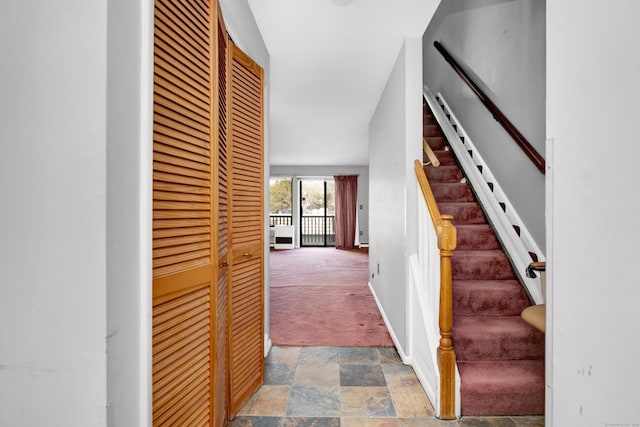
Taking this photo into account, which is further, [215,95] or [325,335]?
[325,335]

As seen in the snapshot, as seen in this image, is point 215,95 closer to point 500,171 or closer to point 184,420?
point 184,420

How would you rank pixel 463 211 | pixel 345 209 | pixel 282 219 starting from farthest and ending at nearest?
pixel 282 219 < pixel 345 209 < pixel 463 211

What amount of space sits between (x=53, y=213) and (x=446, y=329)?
179 cm

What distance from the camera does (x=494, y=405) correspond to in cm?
178

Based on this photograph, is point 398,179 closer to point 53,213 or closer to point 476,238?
point 476,238

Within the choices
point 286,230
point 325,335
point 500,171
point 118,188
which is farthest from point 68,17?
point 286,230

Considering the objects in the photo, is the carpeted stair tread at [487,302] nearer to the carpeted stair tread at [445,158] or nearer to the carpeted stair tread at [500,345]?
the carpeted stair tread at [500,345]

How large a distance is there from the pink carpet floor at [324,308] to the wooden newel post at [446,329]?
1.00 meters

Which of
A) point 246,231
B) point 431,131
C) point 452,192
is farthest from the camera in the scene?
point 431,131

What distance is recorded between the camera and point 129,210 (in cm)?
82

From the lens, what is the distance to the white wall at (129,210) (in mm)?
753

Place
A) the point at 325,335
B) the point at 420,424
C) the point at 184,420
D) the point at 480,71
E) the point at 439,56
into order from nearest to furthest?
the point at 184,420, the point at 420,424, the point at 325,335, the point at 480,71, the point at 439,56

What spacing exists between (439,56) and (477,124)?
65.6 inches

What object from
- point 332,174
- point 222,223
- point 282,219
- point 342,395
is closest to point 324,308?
point 342,395
